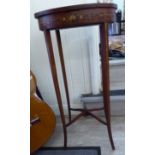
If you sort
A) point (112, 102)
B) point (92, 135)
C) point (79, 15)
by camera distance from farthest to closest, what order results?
point (112, 102)
point (92, 135)
point (79, 15)

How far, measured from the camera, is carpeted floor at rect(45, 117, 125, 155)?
48.1 inches

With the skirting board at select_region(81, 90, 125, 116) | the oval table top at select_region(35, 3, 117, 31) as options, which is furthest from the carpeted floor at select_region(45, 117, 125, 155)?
the oval table top at select_region(35, 3, 117, 31)

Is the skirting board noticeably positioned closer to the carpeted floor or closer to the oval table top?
the carpeted floor

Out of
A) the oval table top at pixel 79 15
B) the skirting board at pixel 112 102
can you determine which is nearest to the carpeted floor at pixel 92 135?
the skirting board at pixel 112 102

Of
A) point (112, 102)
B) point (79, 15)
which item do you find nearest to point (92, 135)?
point (112, 102)

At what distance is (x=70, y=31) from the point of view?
1.46 metres

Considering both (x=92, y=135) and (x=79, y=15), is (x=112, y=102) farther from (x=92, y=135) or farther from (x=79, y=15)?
(x=79, y=15)

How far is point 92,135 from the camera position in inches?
53.2

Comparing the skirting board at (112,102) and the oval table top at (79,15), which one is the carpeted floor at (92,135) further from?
the oval table top at (79,15)
